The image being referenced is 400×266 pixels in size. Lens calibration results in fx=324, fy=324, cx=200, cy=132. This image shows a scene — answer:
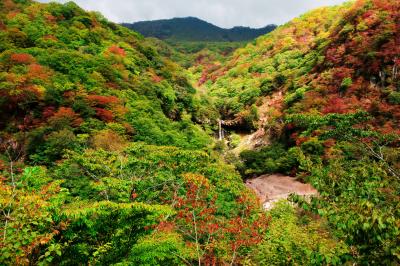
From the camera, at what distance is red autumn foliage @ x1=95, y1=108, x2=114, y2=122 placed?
2654cm

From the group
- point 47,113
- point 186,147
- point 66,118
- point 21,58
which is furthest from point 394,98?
point 21,58

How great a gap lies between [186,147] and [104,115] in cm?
728

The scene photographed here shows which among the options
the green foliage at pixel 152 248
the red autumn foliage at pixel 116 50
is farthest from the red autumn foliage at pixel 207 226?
the red autumn foliage at pixel 116 50

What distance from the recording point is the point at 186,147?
27.6 metres

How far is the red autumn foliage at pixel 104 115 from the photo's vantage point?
2654 centimetres

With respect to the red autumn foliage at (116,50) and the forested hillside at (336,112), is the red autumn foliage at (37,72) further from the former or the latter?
the forested hillside at (336,112)

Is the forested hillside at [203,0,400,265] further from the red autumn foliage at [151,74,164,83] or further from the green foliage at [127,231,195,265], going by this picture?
the red autumn foliage at [151,74,164,83]

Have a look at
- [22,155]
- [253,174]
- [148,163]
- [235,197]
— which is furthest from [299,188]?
[22,155]

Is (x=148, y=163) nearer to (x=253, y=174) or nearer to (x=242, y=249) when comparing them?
(x=242, y=249)

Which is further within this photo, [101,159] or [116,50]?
[116,50]

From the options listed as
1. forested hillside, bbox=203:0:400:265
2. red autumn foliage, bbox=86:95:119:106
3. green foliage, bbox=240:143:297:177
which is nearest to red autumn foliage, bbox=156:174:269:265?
forested hillside, bbox=203:0:400:265

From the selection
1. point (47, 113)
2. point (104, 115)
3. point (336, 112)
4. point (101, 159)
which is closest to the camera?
point (101, 159)

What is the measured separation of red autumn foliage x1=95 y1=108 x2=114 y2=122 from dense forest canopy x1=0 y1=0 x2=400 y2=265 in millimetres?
170

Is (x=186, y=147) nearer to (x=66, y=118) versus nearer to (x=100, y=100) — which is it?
(x=100, y=100)
